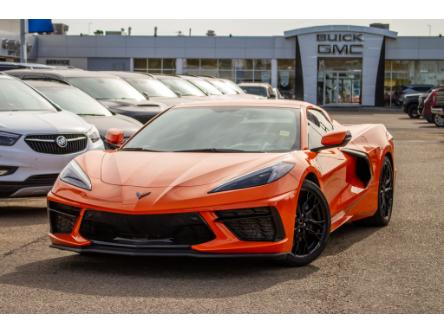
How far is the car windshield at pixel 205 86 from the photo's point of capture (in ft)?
79.9

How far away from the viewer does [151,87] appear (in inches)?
762

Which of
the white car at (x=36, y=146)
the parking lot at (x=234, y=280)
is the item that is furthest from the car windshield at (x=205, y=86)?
the parking lot at (x=234, y=280)

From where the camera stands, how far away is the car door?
767 centimetres

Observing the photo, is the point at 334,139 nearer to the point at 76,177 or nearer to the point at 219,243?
the point at 219,243

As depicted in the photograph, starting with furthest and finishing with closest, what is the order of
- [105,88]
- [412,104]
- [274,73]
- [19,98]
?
1. [274,73]
2. [412,104]
3. [105,88]
4. [19,98]

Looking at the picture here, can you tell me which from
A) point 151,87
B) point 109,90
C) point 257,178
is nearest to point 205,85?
point 151,87

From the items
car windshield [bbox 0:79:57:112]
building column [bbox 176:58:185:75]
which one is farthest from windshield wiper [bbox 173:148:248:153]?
building column [bbox 176:58:185:75]

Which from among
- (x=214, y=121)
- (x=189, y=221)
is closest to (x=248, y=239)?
(x=189, y=221)

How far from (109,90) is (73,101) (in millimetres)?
3067

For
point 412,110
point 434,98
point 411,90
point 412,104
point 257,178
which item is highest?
point 257,178

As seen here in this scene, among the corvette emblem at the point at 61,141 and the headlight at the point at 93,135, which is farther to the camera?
the headlight at the point at 93,135

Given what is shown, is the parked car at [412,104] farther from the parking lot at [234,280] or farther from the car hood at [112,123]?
the parking lot at [234,280]

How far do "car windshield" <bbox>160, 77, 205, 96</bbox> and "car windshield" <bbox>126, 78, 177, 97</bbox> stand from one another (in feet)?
5.84
